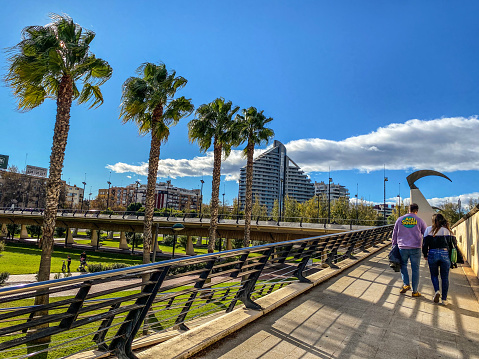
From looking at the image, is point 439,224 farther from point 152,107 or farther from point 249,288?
point 152,107

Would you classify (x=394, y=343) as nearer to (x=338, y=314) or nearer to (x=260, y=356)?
(x=338, y=314)

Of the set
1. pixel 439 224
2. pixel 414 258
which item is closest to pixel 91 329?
pixel 414 258

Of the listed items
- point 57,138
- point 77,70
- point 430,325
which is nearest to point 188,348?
point 430,325

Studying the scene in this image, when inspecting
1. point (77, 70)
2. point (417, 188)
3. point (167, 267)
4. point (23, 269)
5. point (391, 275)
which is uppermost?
point (77, 70)

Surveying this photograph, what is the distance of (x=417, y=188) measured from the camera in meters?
26.8

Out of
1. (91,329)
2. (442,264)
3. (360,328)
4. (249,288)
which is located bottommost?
(91,329)

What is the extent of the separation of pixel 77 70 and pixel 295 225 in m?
26.4

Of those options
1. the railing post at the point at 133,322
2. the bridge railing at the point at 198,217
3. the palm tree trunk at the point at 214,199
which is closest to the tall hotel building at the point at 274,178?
the bridge railing at the point at 198,217

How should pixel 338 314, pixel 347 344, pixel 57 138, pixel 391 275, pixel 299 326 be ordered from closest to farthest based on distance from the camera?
pixel 347 344, pixel 299 326, pixel 338 314, pixel 391 275, pixel 57 138

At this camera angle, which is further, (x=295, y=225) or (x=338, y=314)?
(x=295, y=225)

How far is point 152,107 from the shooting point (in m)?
18.1

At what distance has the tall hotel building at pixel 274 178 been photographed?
573 feet

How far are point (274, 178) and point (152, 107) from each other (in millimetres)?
161812

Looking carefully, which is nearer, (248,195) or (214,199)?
(214,199)
